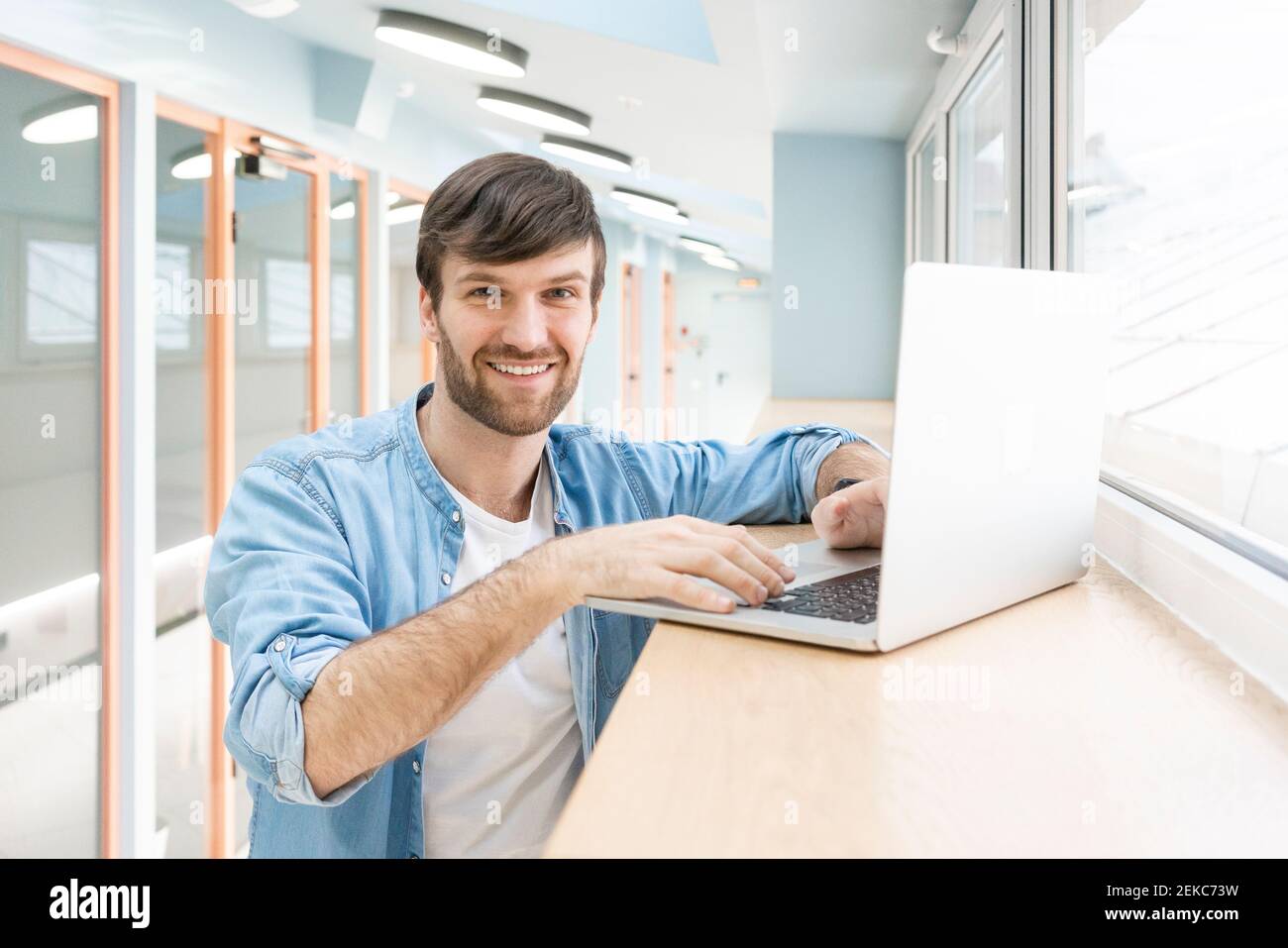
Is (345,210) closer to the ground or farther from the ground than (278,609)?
farther from the ground

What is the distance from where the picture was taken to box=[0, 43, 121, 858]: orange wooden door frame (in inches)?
117

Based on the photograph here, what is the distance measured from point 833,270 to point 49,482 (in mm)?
2743

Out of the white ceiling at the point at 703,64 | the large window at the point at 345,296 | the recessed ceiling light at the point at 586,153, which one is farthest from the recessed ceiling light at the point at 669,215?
the large window at the point at 345,296

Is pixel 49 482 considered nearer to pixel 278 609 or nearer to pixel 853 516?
pixel 278 609

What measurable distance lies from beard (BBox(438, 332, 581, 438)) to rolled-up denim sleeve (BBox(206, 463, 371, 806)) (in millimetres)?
262

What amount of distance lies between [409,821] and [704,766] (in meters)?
0.67

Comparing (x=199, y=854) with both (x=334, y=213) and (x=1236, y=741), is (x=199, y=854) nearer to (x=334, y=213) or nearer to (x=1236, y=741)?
(x=334, y=213)

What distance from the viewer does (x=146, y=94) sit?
3.04 meters

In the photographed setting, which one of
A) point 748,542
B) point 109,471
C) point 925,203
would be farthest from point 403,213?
point 748,542

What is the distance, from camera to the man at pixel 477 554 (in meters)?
0.89

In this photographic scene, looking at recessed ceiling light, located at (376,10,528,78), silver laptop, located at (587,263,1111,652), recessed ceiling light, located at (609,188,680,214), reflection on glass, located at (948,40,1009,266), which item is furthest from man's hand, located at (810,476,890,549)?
recessed ceiling light, located at (609,188,680,214)

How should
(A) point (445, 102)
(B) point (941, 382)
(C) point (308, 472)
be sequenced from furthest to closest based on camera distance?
(A) point (445, 102), (C) point (308, 472), (B) point (941, 382)

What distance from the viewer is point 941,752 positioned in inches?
23.8

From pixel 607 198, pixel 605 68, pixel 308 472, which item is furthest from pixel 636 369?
pixel 308 472
